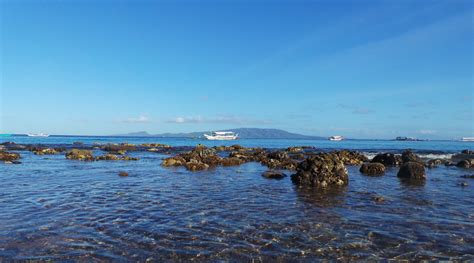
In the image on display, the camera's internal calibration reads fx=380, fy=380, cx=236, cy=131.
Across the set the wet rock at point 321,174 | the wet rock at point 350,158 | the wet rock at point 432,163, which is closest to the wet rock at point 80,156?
the wet rock at point 350,158

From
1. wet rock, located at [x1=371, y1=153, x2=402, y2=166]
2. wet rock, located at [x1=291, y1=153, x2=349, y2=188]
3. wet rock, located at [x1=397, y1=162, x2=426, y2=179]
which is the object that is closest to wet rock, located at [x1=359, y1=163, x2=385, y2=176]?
wet rock, located at [x1=397, y1=162, x2=426, y2=179]

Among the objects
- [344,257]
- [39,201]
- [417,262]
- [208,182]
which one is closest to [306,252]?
[344,257]

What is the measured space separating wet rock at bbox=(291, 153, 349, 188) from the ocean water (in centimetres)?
141

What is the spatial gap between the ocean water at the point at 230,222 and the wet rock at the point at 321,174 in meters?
1.41

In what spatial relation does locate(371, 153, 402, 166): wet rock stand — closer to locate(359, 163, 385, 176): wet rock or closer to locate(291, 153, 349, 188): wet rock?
locate(359, 163, 385, 176): wet rock

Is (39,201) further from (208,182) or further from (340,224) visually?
(340,224)

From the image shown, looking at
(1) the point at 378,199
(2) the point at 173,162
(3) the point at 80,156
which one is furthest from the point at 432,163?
(3) the point at 80,156

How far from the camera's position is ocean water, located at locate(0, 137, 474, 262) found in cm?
1034

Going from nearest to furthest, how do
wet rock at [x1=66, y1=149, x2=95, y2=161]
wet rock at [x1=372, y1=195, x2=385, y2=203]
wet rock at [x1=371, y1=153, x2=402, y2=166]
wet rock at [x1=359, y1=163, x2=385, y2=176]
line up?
wet rock at [x1=372, y1=195, x2=385, y2=203] → wet rock at [x1=359, y1=163, x2=385, y2=176] → wet rock at [x1=371, y1=153, x2=402, y2=166] → wet rock at [x1=66, y1=149, x2=95, y2=161]

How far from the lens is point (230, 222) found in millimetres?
13828

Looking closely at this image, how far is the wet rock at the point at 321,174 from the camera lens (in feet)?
79.6

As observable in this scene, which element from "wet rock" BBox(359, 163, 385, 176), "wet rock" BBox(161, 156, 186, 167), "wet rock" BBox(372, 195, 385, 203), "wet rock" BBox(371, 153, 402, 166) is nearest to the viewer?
"wet rock" BBox(372, 195, 385, 203)

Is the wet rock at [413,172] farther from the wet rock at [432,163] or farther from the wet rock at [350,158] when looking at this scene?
the wet rock at [350,158]

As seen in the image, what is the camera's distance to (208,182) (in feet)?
83.7
